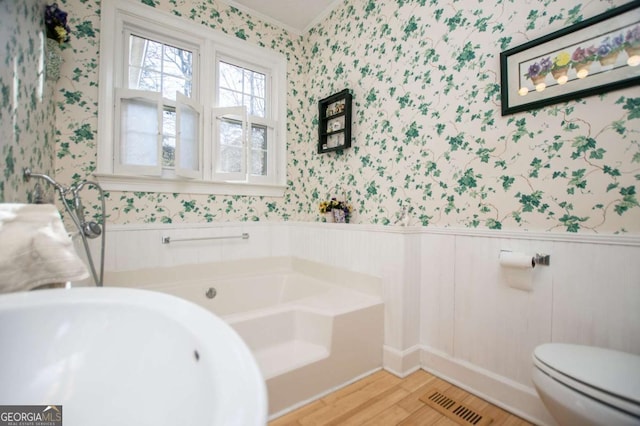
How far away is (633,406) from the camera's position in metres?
0.74

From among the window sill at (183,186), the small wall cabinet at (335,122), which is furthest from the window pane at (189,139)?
the small wall cabinet at (335,122)

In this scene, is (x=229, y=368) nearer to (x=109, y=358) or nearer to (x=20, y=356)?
(x=109, y=358)

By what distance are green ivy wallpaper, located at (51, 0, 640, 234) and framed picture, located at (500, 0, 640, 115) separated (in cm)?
5

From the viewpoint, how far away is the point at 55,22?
1.61 meters

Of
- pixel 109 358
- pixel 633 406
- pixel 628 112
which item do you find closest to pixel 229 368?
pixel 109 358

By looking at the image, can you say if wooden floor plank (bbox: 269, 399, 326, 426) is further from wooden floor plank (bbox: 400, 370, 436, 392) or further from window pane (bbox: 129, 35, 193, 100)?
window pane (bbox: 129, 35, 193, 100)

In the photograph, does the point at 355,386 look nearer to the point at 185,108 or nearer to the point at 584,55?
the point at 584,55

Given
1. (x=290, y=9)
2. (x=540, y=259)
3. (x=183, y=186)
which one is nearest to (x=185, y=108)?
(x=183, y=186)

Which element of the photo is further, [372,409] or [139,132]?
[139,132]

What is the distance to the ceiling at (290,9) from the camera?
2.44 metres

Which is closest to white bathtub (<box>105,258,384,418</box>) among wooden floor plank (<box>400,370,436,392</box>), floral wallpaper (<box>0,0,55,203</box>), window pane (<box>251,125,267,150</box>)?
wooden floor plank (<box>400,370,436,392</box>)

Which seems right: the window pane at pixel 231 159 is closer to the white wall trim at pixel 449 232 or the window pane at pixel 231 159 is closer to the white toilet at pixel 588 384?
the white wall trim at pixel 449 232

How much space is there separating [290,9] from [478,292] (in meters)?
2.71

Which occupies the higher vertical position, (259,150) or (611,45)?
(611,45)
